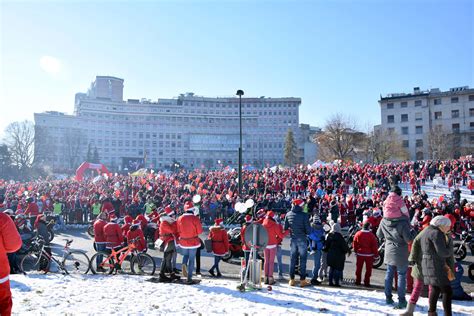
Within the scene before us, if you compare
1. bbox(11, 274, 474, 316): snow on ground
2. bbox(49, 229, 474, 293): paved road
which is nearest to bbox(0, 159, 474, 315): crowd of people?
bbox(49, 229, 474, 293): paved road

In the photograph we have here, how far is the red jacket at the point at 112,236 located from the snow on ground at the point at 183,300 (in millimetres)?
1801

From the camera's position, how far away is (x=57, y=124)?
111562mm

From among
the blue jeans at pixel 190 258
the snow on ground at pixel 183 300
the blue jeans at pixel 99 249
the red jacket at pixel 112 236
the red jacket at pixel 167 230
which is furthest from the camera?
the red jacket at pixel 112 236

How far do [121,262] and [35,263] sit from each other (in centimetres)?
230

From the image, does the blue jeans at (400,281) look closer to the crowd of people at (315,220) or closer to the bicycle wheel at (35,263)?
the crowd of people at (315,220)

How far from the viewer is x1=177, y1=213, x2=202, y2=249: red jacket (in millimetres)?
8828

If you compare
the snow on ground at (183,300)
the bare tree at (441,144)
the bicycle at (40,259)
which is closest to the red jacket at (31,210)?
the bicycle at (40,259)

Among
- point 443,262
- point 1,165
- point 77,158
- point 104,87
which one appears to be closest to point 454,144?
point 443,262

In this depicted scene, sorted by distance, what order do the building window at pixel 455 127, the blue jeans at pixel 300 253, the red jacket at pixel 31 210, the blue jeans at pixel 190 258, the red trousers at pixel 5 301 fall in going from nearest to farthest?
the red trousers at pixel 5 301 → the blue jeans at pixel 300 253 → the blue jeans at pixel 190 258 → the red jacket at pixel 31 210 → the building window at pixel 455 127

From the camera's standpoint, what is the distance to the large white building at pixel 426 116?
66.1 metres

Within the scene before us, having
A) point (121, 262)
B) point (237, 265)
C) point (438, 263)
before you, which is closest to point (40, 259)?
point (121, 262)

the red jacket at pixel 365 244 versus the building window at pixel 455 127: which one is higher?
the building window at pixel 455 127

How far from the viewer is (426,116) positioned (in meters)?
69.8

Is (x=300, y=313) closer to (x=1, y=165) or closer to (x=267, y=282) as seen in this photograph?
(x=267, y=282)
